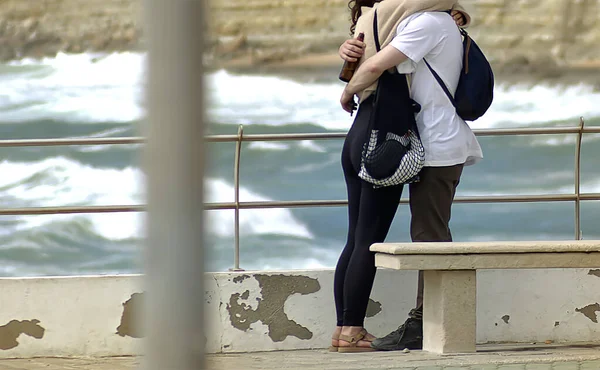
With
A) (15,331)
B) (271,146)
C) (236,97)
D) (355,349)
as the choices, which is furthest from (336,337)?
(271,146)

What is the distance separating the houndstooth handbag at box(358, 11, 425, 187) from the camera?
347 cm

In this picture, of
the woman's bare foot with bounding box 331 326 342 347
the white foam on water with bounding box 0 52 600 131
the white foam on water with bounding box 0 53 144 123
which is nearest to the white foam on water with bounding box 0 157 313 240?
the white foam on water with bounding box 0 53 144 123

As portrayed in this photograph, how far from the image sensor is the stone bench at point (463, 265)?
10.9ft

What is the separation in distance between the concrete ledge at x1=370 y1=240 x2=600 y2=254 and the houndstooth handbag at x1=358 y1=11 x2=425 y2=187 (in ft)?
0.80

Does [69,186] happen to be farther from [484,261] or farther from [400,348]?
[484,261]

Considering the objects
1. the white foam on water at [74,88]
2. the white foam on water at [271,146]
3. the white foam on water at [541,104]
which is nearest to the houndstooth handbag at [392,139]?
the white foam on water at [541,104]

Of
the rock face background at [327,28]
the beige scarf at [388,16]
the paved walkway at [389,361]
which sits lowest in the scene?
the paved walkway at [389,361]

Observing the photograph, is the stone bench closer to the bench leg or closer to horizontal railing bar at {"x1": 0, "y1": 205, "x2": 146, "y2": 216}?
the bench leg

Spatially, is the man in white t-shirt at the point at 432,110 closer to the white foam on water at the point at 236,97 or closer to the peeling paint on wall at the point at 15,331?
the peeling paint on wall at the point at 15,331

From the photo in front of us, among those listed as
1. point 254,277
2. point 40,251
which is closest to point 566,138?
point 40,251

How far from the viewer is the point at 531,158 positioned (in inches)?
824

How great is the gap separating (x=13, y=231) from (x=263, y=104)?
204 inches

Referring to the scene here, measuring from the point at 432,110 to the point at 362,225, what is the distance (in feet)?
1.49

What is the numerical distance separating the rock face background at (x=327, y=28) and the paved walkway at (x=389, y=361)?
46.3 feet
